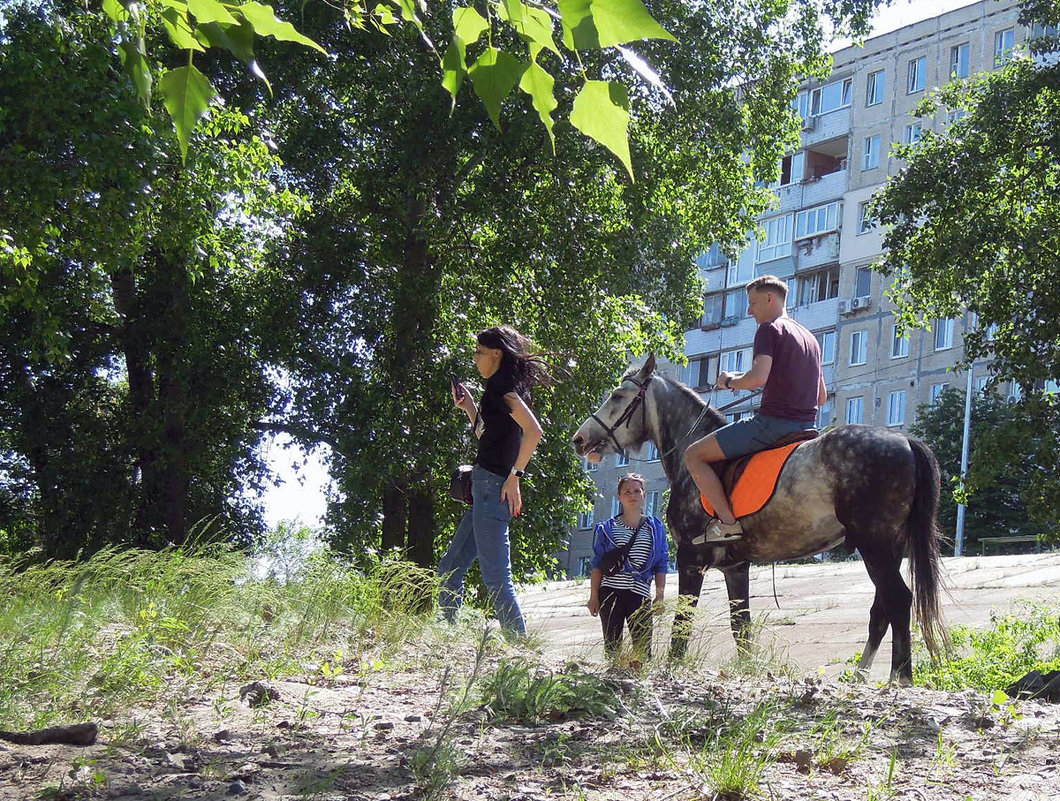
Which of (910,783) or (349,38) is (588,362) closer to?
(349,38)

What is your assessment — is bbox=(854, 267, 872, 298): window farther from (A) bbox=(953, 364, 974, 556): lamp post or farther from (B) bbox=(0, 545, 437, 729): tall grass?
(B) bbox=(0, 545, 437, 729): tall grass

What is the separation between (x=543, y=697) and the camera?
5.63m

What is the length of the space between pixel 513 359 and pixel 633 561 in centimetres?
178

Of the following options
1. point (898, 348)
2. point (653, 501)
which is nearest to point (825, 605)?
point (898, 348)

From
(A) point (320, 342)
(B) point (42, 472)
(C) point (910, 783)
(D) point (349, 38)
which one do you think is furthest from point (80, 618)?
(B) point (42, 472)

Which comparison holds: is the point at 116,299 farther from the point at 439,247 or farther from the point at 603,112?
the point at 603,112

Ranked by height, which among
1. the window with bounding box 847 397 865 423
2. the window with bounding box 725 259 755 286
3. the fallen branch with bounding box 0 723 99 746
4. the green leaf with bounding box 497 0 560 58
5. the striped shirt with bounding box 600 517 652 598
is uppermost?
the window with bounding box 725 259 755 286

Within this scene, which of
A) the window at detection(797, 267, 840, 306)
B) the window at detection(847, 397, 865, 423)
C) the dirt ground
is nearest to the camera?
the dirt ground

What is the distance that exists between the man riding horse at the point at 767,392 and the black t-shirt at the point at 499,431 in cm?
139

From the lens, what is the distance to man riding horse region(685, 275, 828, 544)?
897 centimetres

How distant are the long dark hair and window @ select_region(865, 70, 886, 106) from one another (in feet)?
205

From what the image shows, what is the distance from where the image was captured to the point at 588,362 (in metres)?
23.2

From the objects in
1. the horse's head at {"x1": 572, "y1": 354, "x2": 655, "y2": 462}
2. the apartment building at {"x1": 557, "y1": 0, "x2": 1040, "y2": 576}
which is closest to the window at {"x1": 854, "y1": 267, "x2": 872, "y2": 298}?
the apartment building at {"x1": 557, "y1": 0, "x2": 1040, "y2": 576}

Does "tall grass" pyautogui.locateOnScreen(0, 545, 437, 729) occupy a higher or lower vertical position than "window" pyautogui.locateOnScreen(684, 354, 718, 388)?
lower
